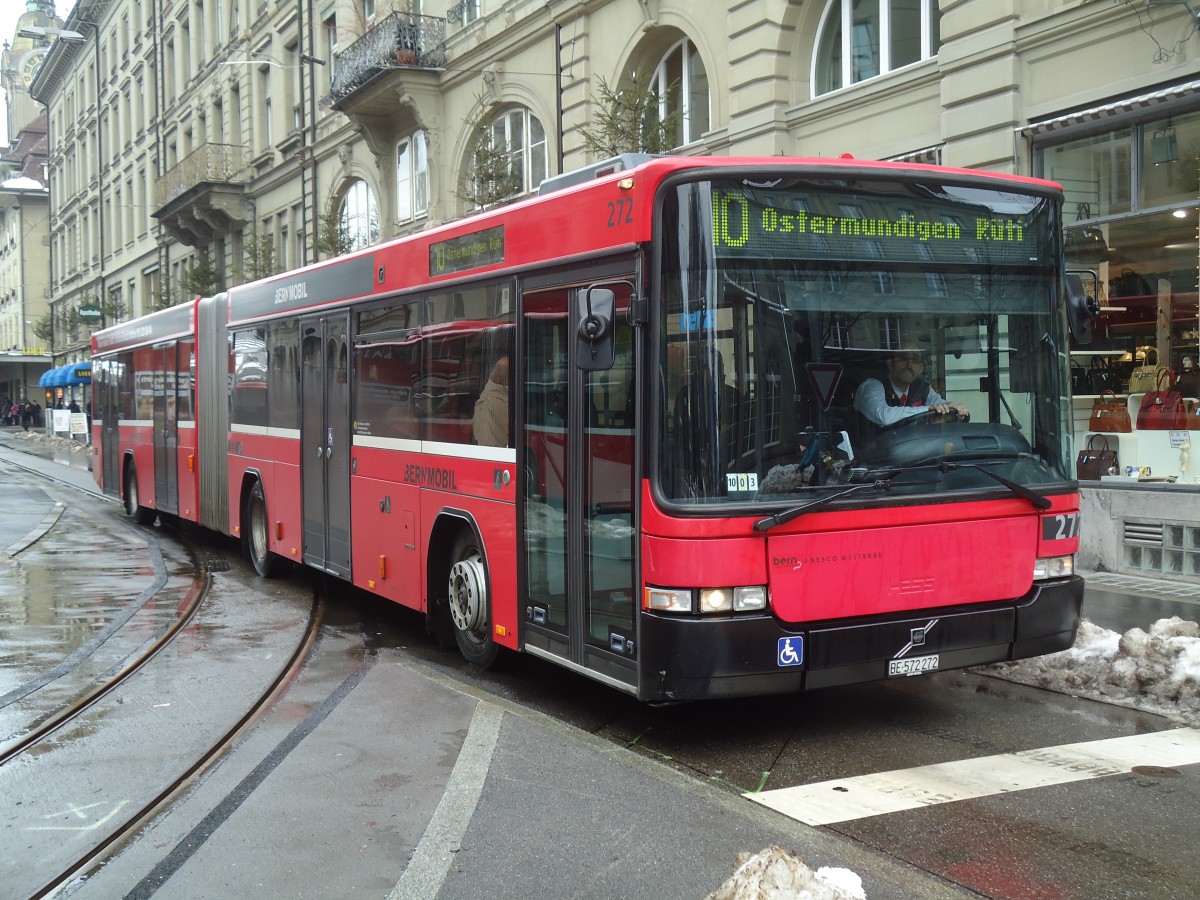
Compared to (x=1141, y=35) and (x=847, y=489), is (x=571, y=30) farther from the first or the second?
(x=847, y=489)

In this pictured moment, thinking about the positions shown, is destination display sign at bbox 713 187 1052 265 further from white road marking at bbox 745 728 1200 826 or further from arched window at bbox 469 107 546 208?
arched window at bbox 469 107 546 208

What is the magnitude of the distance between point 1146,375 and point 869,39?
589cm

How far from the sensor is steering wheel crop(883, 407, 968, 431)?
5922 mm

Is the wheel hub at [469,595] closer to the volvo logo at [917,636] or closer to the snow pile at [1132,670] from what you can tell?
the volvo logo at [917,636]

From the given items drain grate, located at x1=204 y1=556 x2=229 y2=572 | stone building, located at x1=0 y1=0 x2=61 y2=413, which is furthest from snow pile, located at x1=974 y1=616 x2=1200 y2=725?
stone building, located at x1=0 y1=0 x2=61 y2=413

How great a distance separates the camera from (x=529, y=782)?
5.60m

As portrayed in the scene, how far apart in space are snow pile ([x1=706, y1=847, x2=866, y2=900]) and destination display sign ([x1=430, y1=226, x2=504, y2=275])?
4320 millimetres

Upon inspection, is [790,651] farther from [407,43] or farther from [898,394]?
[407,43]

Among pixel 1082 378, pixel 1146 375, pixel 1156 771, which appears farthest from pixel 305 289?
pixel 1146 375

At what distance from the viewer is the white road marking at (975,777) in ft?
17.2

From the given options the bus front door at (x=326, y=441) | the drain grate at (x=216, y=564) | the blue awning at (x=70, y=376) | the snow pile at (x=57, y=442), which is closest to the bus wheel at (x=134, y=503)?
the drain grate at (x=216, y=564)

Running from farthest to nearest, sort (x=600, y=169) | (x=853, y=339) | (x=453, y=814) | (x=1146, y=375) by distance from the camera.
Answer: (x=1146, y=375), (x=600, y=169), (x=853, y=339), (x=453, y=814)

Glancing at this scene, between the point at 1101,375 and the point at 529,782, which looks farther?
the point at 1101,375

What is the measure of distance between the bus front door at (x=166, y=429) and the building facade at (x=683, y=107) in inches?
241
